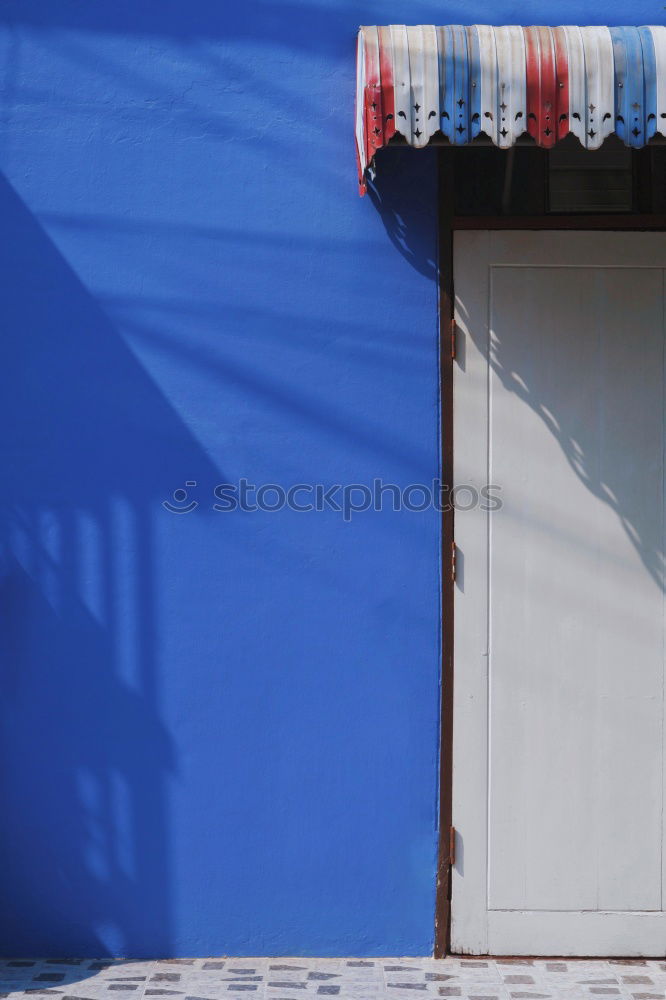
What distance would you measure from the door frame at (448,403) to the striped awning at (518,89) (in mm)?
608

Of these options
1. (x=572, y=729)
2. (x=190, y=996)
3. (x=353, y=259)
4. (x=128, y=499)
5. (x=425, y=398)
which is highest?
(x=353, y=259)

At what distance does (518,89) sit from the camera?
3.52 meters

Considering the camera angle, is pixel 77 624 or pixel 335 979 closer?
pixel 335 979

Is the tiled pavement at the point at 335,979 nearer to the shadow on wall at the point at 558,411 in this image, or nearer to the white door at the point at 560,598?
the white door at the point at 560,598

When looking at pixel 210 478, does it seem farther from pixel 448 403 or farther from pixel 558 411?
pixel 558 411

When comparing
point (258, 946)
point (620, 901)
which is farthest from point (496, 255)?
point (258, 946)

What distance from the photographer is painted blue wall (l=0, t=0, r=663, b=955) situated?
4164 mm

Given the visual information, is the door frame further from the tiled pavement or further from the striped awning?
the striped awning

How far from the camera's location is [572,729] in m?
4.18

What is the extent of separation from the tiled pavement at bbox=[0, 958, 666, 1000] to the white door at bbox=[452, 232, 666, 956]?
0.14 metres

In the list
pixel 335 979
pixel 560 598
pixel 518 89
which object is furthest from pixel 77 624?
pixel 518 89

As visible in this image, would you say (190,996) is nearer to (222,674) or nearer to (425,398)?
(222,674)

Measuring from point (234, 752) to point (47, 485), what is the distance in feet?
4.23

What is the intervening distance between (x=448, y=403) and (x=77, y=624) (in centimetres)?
171
